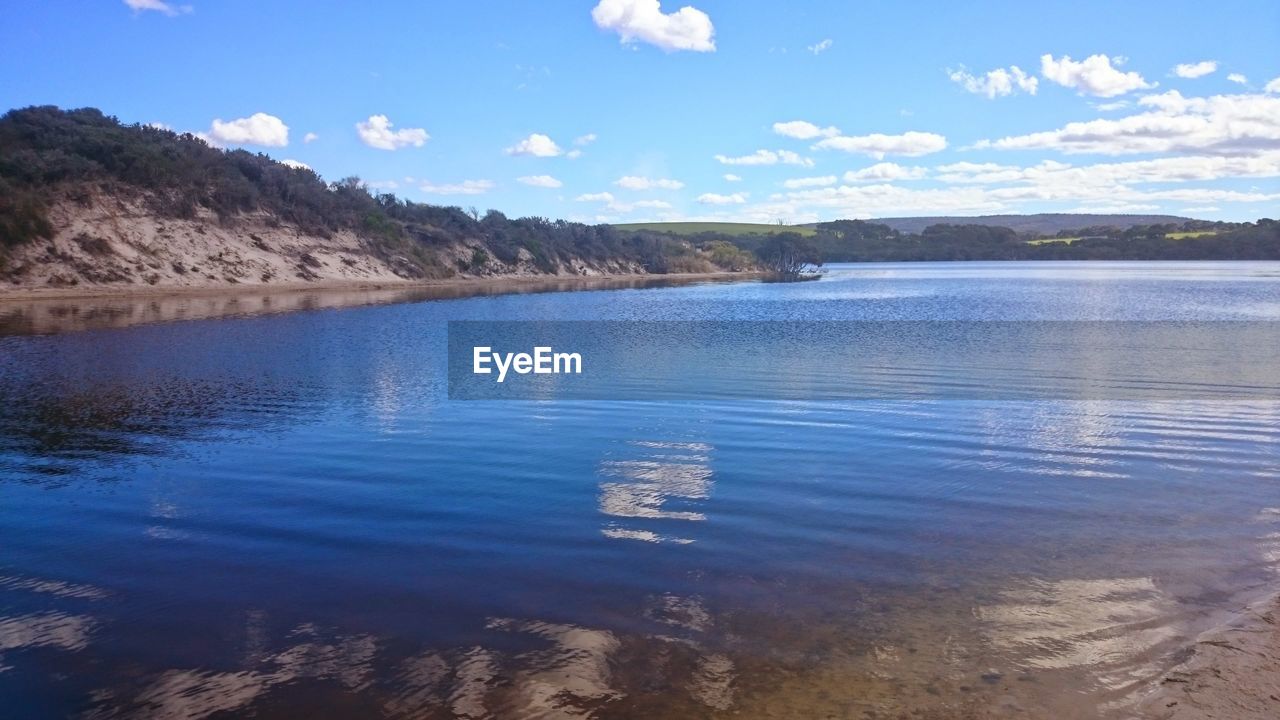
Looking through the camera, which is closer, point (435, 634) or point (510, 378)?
point (435, 634)

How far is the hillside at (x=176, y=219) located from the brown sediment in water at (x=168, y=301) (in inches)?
35.9

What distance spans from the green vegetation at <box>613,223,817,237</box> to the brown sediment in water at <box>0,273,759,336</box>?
11603cm

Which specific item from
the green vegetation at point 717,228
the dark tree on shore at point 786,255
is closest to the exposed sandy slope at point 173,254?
the dark tree on shore at point 786,255

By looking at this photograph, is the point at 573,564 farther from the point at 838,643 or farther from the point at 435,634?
the point at 838,643

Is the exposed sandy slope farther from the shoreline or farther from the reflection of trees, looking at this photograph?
the reflection of trees

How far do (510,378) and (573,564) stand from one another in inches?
431

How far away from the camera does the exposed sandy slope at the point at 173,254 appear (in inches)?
1455

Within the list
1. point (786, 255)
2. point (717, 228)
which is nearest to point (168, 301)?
point (786, 255)

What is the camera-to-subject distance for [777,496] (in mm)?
8836

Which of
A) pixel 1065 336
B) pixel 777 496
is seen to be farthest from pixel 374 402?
pixel 1065 336

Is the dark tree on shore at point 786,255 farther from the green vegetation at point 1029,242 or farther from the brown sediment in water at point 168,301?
the brown sediment in water at point 168,301

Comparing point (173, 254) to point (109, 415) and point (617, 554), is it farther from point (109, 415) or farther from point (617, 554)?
point (617, 554)

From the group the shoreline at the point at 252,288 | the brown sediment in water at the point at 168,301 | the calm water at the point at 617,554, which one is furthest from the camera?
the shoreline at the point at 252,288

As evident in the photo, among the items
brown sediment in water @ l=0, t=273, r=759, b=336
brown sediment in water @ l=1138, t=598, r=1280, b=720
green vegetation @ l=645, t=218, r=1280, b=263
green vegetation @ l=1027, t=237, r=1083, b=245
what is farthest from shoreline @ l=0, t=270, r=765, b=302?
green vegetation @ l=1027, t=237, r=1083, b=245
